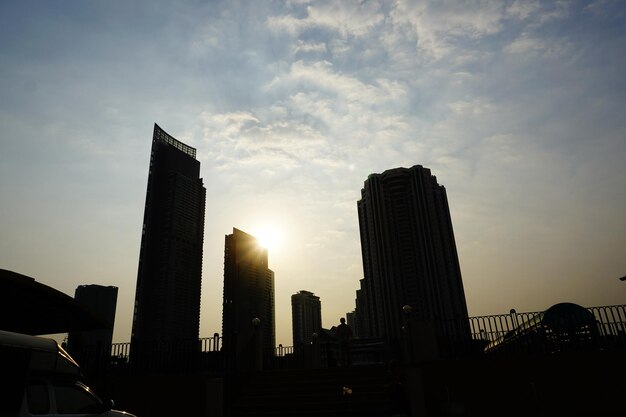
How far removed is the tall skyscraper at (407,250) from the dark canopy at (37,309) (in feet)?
386

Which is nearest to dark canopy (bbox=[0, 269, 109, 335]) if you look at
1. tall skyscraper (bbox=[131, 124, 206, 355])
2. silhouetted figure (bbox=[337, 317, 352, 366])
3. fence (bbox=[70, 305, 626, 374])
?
fence (bbox=[70, 305, 626, 374])

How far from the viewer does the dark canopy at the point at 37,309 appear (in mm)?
11539

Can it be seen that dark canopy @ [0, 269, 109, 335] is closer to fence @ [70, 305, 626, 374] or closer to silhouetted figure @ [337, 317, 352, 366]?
fence @ [70, 305, 626, 374]

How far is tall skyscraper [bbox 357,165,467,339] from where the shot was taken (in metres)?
127

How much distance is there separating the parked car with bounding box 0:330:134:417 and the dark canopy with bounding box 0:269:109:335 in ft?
15.8

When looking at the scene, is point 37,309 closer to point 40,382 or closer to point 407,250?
point 40,382

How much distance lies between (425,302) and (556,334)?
118 m

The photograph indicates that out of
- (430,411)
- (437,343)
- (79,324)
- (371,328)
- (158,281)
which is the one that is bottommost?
(430,411)

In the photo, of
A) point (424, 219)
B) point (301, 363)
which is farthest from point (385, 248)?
point (301, 363)

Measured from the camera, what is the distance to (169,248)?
16962 cm

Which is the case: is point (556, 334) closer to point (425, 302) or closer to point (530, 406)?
point (530, 406)

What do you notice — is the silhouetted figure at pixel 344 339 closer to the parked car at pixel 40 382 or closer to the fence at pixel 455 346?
the fence at pixel 455 346

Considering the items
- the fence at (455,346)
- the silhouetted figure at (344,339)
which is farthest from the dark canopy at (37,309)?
the silhouetted figure at (344,339)

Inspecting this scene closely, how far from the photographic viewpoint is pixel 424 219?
131750mm
